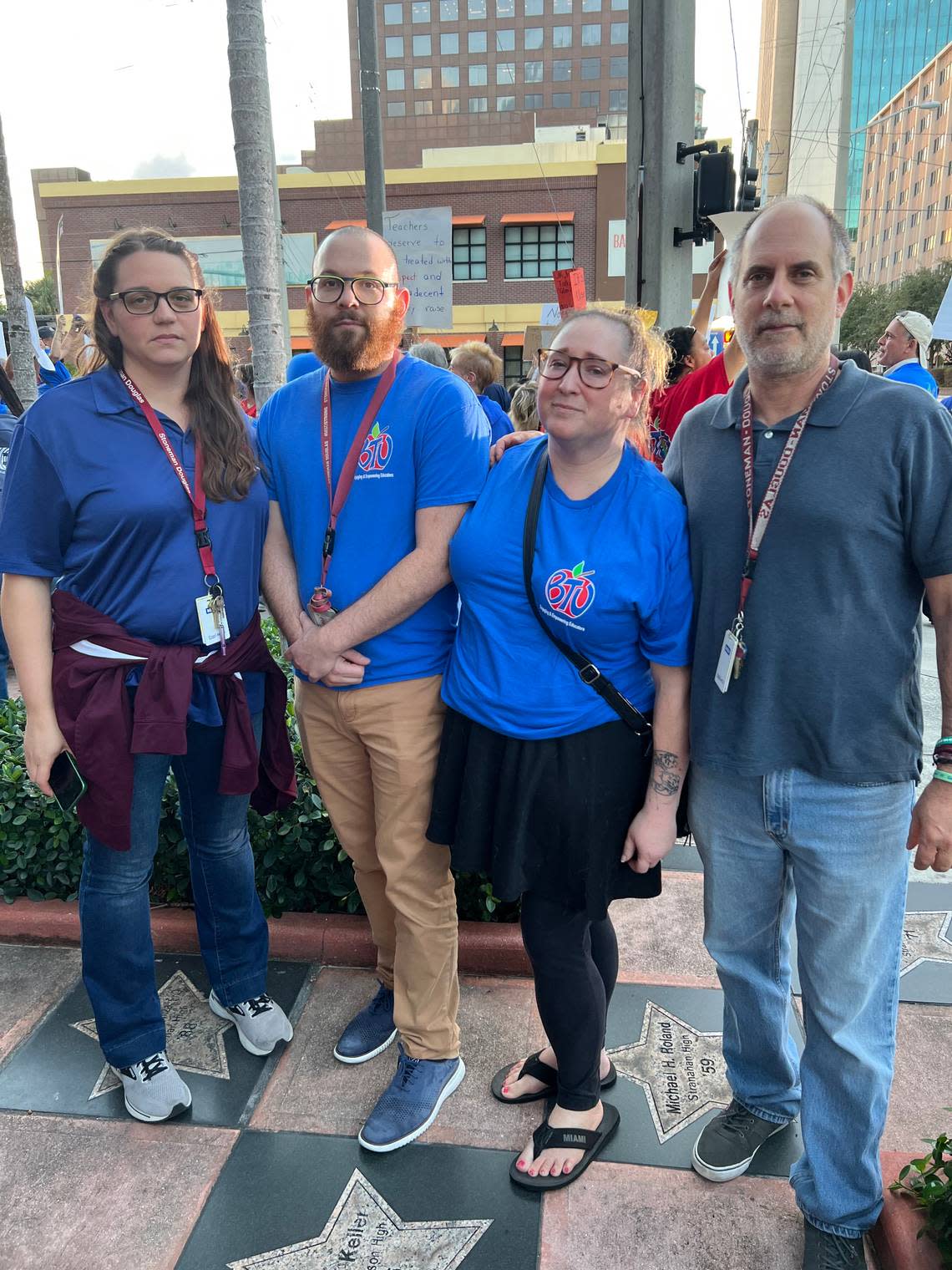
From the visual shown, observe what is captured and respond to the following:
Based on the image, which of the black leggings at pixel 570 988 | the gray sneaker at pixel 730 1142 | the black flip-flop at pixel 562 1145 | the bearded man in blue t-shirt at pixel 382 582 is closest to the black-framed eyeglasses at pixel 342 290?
the bearded man in blue t-shirt at pixel 382 582

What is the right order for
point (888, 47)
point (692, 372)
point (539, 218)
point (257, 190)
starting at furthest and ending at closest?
point (888, 47) → point (539, 218) → point (692, 372) → point (257, 190)

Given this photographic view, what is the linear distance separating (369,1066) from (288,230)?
113 ft

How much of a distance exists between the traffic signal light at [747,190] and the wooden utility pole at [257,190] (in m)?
5.42

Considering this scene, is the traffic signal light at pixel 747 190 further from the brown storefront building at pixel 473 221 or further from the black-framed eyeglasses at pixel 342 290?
the brown storefront building at pixel 473 221

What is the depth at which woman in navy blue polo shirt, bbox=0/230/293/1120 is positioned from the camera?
7.09 feet

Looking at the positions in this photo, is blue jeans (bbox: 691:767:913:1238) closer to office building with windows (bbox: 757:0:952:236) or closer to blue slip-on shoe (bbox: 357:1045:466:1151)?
blue slip-on shoe (bbox: 357:1045:466:1151)

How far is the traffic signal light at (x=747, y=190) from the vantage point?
7895 millimetres

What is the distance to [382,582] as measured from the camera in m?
2.23

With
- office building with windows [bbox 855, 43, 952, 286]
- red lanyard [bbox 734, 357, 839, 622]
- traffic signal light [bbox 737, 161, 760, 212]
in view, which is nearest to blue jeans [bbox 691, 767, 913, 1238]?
red lanyard [bbox 734, 357, 839, 622]

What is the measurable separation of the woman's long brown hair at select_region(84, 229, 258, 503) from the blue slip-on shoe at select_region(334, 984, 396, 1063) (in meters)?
1.61

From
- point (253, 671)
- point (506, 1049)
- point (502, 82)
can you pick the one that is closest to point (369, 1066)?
point (506, 1049)

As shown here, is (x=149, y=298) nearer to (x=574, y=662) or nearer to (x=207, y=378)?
(x=207, y=378)

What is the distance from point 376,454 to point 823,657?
3.82ft

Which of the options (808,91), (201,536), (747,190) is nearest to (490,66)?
(808,91)
